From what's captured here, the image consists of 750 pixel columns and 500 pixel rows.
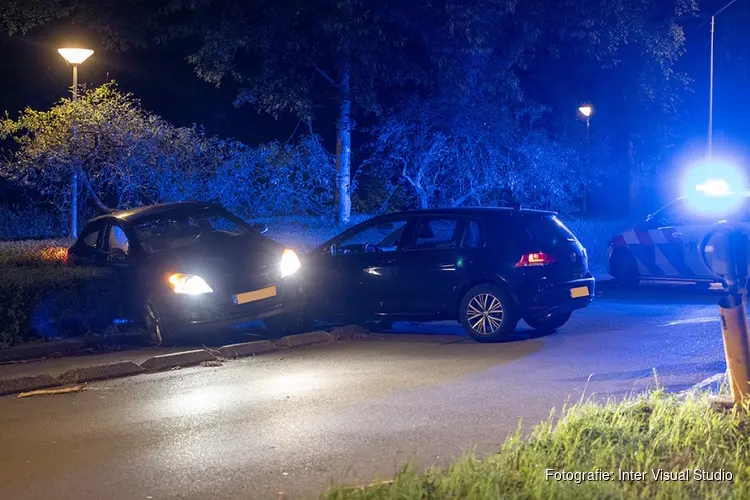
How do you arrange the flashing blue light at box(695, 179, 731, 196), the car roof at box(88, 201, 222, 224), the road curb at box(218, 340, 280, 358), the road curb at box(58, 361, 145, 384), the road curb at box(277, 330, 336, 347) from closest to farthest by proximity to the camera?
the road curb at box(58, 361, 145, 384)
the road curb at box(218, 340, 280, 358)
the road curb at box(277, 330, 336, 347)
the car roof at box(88, 201, 222, 224)
the flashing blue light at box(695, 179, 731, 196)

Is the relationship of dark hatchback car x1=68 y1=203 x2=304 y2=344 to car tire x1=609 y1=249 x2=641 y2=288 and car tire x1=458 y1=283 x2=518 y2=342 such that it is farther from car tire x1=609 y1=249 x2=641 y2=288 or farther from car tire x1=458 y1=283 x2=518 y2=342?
car tire x1=609 y1=249 x2=641 y2=288

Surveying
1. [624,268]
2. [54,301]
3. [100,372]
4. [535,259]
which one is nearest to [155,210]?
[54,301]

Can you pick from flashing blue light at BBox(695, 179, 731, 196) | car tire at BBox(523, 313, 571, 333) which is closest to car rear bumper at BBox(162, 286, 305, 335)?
car tire at BBox(523, 313, 571, 333)

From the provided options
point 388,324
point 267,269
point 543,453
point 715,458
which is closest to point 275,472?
point 543,453

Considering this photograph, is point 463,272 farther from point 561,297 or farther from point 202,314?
point 202,314

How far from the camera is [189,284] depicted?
11.7m

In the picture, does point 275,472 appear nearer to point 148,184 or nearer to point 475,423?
point 475,423

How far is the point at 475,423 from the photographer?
25.7ft

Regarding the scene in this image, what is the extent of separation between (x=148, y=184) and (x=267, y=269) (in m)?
8.34

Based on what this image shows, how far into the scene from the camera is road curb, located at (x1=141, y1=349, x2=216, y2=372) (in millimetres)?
10711

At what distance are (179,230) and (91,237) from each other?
1595 millimetres

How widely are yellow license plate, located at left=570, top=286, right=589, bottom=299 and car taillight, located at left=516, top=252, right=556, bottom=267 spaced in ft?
1.59

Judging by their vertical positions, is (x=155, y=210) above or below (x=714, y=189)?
below

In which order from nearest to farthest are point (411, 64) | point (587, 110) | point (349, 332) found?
point (349, 332)
point (411, 64)
point (587, 110)
